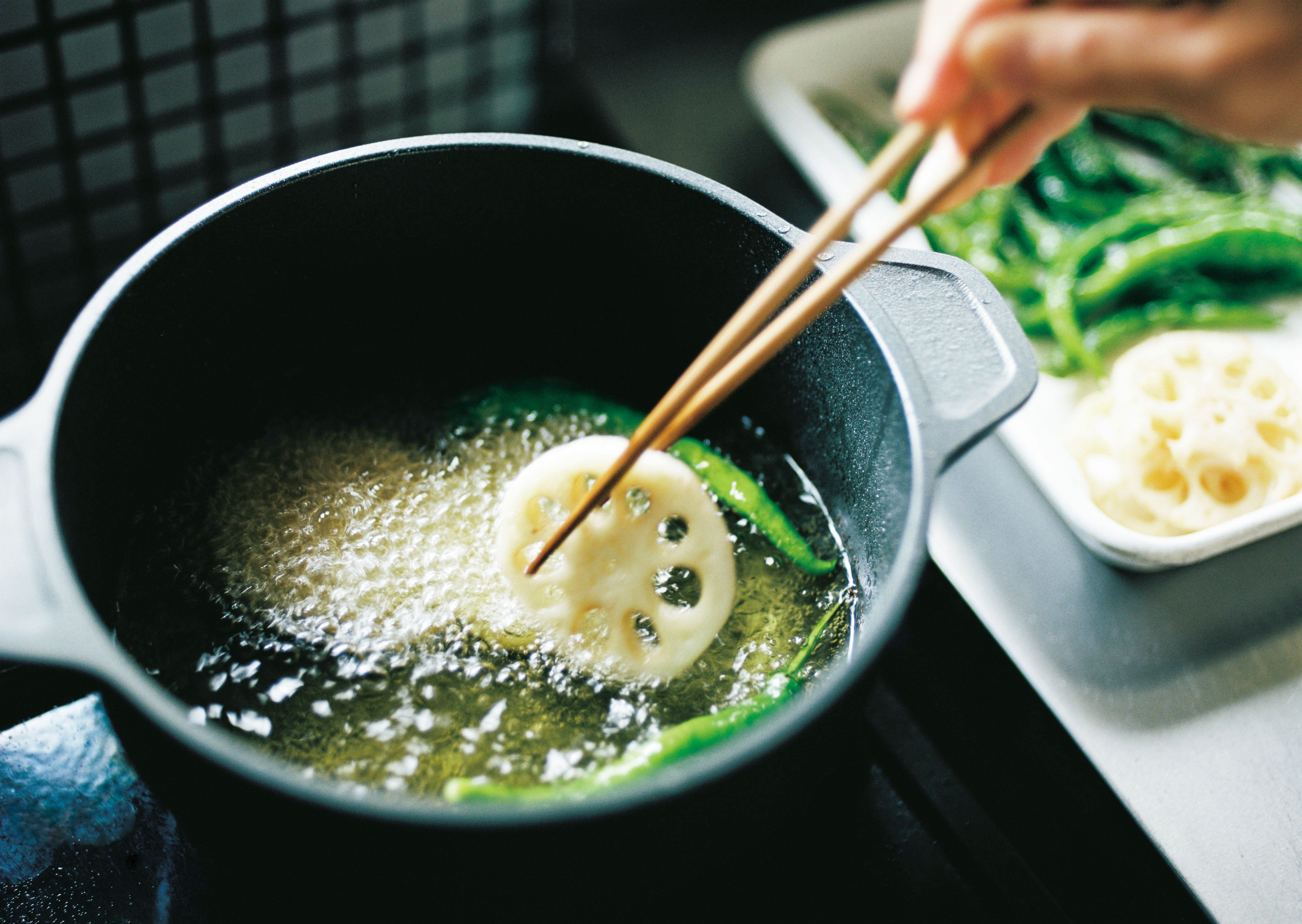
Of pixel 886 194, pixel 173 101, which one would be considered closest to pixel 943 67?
pixel 886 194

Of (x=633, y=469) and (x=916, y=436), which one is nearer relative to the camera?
(x=916, y=436)

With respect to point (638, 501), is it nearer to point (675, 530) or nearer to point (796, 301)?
point (675, 530)

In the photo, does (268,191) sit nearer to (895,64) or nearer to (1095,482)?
(1095,482)

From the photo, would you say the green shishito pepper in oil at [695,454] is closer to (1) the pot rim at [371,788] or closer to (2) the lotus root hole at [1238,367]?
(1) the pot rim at [371,788]

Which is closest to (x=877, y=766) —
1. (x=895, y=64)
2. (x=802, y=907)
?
(x=802, y=907)

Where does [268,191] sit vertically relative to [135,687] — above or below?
above

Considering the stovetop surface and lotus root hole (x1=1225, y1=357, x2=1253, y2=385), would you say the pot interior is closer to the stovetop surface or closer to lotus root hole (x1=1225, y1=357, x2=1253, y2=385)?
the stovetop surface

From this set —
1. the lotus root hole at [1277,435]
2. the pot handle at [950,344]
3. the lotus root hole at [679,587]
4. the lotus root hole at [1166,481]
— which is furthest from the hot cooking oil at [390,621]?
the lotus root hole at [1277,435]

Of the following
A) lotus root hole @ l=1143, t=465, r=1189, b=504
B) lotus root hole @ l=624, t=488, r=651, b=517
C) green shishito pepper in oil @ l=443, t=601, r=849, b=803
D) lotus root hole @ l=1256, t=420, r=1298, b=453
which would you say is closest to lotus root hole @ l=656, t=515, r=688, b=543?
lotus root hole @ l=624, t=488, r=651, b=517
